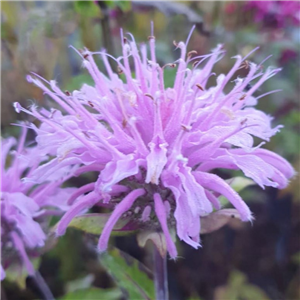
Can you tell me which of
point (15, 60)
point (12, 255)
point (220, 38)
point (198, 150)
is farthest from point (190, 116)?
point (220, 38)

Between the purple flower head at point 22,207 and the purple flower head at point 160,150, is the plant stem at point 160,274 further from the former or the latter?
the purple flower head at point 22,207

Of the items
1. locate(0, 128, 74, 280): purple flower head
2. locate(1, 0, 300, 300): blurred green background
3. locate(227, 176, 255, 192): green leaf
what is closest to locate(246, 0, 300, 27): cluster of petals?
locate(1, 0, 300, 300): blurred green background

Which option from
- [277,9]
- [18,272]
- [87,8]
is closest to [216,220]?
[18,272]

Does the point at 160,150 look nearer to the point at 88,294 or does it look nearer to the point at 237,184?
the point at 237,184

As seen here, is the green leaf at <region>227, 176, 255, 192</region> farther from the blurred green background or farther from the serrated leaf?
the blurred green background

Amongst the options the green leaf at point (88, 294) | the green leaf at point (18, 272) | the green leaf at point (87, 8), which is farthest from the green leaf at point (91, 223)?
the green leaf at point (87, 8)

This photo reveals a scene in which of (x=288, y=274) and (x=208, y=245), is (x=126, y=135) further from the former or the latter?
(x=288, y=274)
